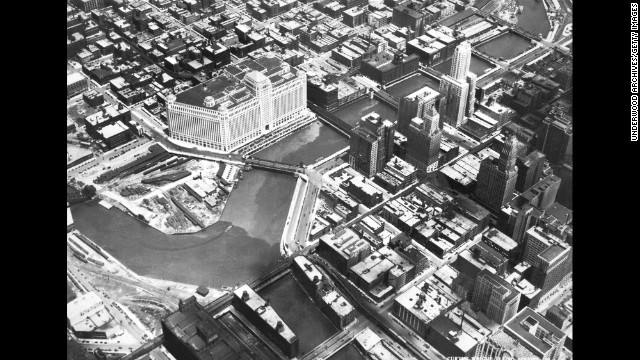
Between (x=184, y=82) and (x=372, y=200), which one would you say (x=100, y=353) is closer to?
(x=372, y=200)

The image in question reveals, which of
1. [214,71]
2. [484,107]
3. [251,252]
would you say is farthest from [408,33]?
[251,252]

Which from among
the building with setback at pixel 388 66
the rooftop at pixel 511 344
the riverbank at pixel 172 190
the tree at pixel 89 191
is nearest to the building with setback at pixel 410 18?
the building with setback at pixel 388 66

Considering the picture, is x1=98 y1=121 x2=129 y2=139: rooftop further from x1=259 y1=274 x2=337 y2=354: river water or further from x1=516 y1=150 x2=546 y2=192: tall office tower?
x1=516 y1=150 x2=546 y2=192: tall office tower

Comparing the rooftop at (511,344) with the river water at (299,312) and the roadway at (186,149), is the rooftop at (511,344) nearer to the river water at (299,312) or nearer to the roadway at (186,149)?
the river water at (299,312)

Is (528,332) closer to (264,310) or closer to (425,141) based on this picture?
(264,310)

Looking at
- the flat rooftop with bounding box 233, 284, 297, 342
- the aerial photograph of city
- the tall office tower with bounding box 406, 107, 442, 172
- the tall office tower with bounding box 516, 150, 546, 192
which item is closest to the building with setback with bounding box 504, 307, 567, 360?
the aerial photograph of city
